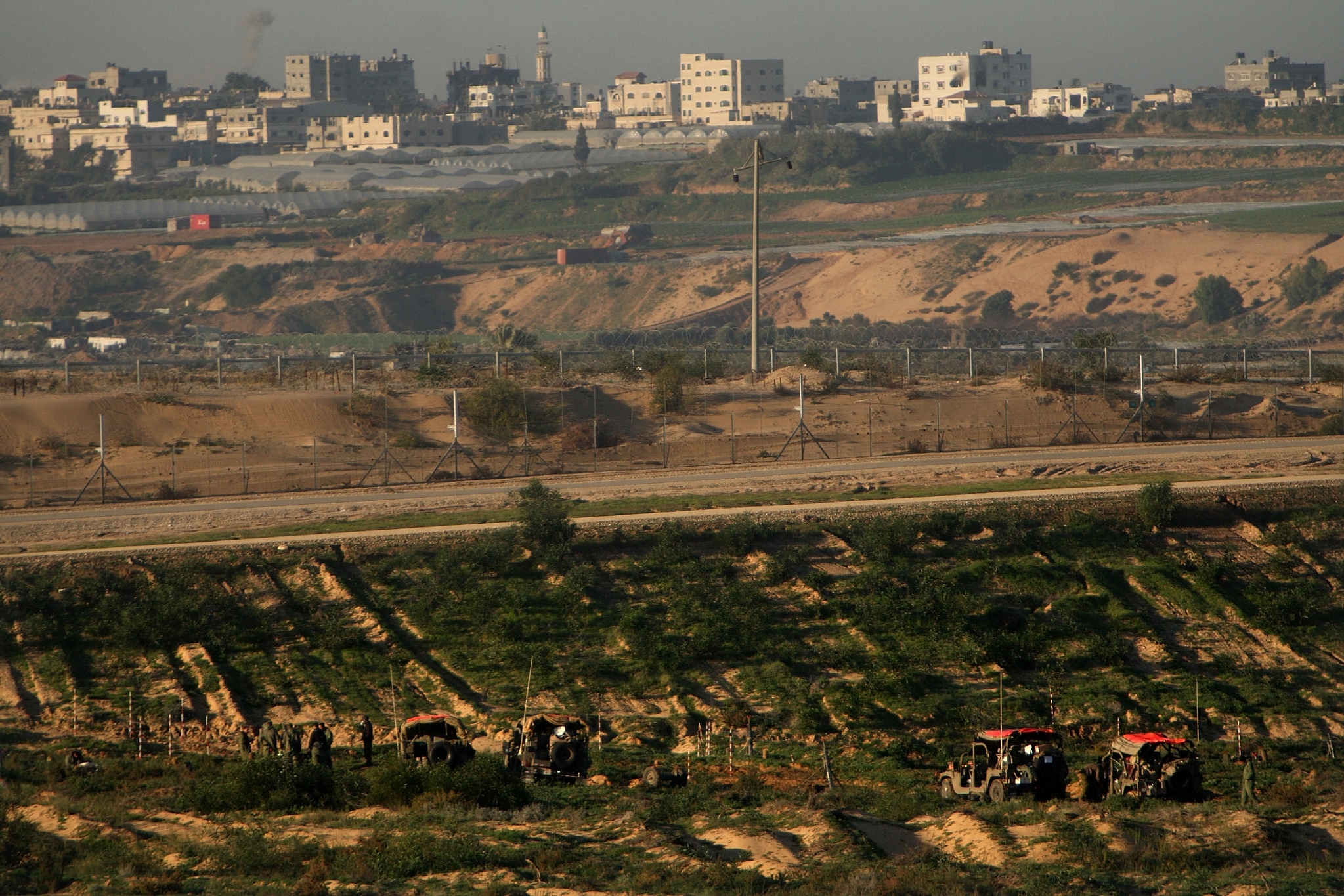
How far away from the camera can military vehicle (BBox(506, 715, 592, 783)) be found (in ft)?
76.0

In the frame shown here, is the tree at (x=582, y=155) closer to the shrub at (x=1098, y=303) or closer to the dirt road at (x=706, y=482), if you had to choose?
the shrub at (x=1098, y=303)

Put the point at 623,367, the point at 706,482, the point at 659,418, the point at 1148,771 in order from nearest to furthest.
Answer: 1. the point at 1148,771
2. the point at 706,482
3. the point at 659,418
4. the point at 623,367

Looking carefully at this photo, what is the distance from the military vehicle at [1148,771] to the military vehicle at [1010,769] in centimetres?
62

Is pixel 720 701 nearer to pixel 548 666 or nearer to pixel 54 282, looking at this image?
pixel 548 666

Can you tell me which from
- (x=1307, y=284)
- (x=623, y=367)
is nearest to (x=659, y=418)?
(x=623, y=367)

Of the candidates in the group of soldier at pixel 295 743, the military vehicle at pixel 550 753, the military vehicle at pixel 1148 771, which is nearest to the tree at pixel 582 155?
the group of soldier at pixel 295 743

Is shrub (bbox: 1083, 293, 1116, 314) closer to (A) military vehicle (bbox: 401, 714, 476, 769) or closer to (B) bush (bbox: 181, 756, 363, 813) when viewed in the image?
(A) military vehicle (bbox: 401, 714, 476, 769)

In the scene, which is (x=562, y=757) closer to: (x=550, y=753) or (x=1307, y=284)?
(x=550, y=753)

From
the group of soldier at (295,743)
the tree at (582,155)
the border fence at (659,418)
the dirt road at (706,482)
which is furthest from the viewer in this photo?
the tree at (582,155)

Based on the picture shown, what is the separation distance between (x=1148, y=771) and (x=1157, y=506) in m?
17.5

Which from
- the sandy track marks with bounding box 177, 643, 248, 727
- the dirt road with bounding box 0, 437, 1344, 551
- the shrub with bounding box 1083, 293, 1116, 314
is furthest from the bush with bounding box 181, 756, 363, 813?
the shrub with bounding box 1083, 293, 1116, 314

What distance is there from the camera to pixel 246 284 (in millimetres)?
126375

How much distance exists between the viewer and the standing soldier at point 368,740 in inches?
968

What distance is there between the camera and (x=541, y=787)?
2302cm
